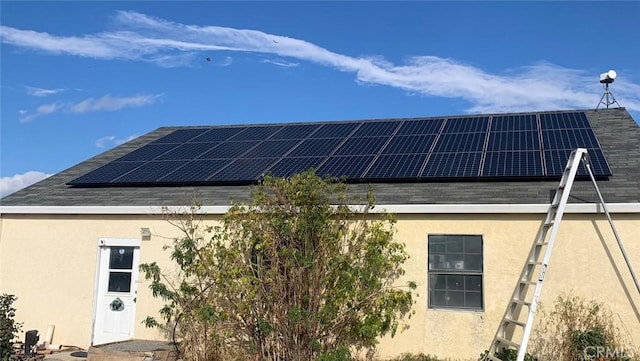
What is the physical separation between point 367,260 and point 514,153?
3822 mm

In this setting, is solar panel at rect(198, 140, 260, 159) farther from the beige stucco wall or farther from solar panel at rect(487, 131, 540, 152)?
solar panel at rect(487, 131, 540, 152)

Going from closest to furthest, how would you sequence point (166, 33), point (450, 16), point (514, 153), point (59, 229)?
point (514, 153) < point (59, 229) < point (450, 16) < point (166, 33)

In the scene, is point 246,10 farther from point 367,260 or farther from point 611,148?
point 611,148

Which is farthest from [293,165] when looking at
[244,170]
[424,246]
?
[424,246]

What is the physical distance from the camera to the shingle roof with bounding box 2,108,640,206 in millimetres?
8172

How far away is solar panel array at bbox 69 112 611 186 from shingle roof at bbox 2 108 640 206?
189mm

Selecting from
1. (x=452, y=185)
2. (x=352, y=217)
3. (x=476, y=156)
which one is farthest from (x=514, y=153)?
(x=352, y=217)

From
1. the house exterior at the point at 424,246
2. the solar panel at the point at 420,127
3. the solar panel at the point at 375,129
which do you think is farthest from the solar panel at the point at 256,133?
the solar panel at the point at 420,127

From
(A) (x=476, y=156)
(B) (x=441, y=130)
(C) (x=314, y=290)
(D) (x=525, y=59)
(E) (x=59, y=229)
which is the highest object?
(D) (x=525, y=59)

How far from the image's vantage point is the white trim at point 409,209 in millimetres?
7625

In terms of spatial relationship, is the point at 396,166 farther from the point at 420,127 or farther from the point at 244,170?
the point at 244,170

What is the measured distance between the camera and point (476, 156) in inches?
381

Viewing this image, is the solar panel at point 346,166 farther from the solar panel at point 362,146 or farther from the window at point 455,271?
the window at point 455,271

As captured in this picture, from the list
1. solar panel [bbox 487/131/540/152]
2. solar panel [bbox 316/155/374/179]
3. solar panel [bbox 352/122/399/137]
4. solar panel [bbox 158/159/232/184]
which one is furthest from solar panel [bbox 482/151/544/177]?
solar panel [bbox 158/159/232/184]
